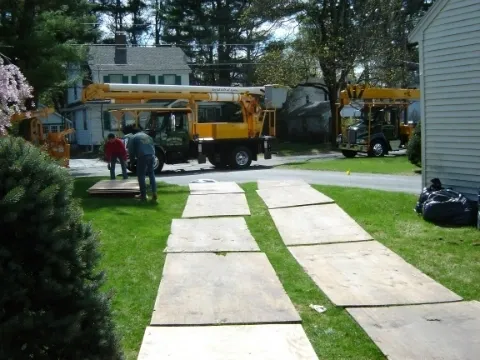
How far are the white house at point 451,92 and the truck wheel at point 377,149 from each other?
17.2 metres

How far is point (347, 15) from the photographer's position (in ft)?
129

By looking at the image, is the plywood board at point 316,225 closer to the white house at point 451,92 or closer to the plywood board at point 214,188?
the white house at point 451,92

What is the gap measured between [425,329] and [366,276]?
180 centimetres

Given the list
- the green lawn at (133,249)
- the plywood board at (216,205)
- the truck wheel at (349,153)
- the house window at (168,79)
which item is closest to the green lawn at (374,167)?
the truck wheel at (349,153)

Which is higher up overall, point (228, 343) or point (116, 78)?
point (116, 78)

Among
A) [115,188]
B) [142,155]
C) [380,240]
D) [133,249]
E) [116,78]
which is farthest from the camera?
[116,78]

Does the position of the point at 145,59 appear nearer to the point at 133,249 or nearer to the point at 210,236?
the point at 210,236

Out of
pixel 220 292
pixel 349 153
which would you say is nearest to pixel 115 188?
pixel 220 292

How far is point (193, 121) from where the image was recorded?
77.9ft

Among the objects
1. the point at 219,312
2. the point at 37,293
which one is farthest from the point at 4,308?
the point at 219,312

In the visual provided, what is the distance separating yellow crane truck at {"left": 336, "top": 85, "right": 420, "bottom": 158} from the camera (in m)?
29.0

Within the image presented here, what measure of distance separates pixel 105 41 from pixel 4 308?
57513 millimetres

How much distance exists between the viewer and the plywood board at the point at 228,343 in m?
4.72

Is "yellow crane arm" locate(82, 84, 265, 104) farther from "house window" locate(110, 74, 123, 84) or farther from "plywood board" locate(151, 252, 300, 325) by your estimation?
"house window" locate(110, 74, 123, 84)
